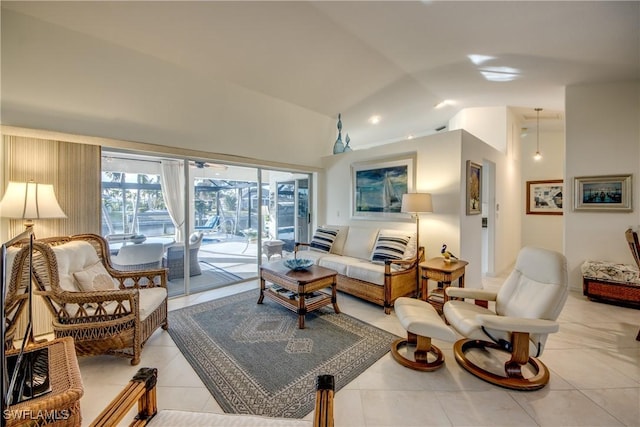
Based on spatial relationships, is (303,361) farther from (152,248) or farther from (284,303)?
(152,248)

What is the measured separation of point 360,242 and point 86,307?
11.1ft

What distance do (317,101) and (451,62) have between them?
2036 mm

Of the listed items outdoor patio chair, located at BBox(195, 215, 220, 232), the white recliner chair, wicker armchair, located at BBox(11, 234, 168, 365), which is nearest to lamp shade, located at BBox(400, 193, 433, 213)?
the white recliner chair

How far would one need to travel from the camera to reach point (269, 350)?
239cm

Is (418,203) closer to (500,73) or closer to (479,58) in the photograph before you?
(479,58)

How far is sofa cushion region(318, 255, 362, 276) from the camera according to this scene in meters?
3.69

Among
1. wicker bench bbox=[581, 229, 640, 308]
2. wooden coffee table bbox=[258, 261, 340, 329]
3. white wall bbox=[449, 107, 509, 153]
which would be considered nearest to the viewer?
wooden coffee table bbox=[258, 261, 340, 329]

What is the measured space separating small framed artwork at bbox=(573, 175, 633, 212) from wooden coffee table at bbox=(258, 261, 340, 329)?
12.6 feet

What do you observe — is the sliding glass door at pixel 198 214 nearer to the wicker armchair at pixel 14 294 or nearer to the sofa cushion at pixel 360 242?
the wicker armchair at pixel 14 294

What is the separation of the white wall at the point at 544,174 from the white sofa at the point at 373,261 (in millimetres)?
4469

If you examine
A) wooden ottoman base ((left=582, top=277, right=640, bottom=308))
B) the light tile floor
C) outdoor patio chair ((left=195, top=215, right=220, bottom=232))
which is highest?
outdoor patio chair ((left=195, top=215, right=220, bottom=232))

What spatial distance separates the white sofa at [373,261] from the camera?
3270 mm

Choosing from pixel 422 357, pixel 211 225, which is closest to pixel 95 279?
pixel 211 225

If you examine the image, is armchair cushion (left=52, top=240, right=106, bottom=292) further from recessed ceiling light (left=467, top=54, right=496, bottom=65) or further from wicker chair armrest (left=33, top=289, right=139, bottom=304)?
recessed ceiling light (left=467, top=54, right=496, bottom=65)
